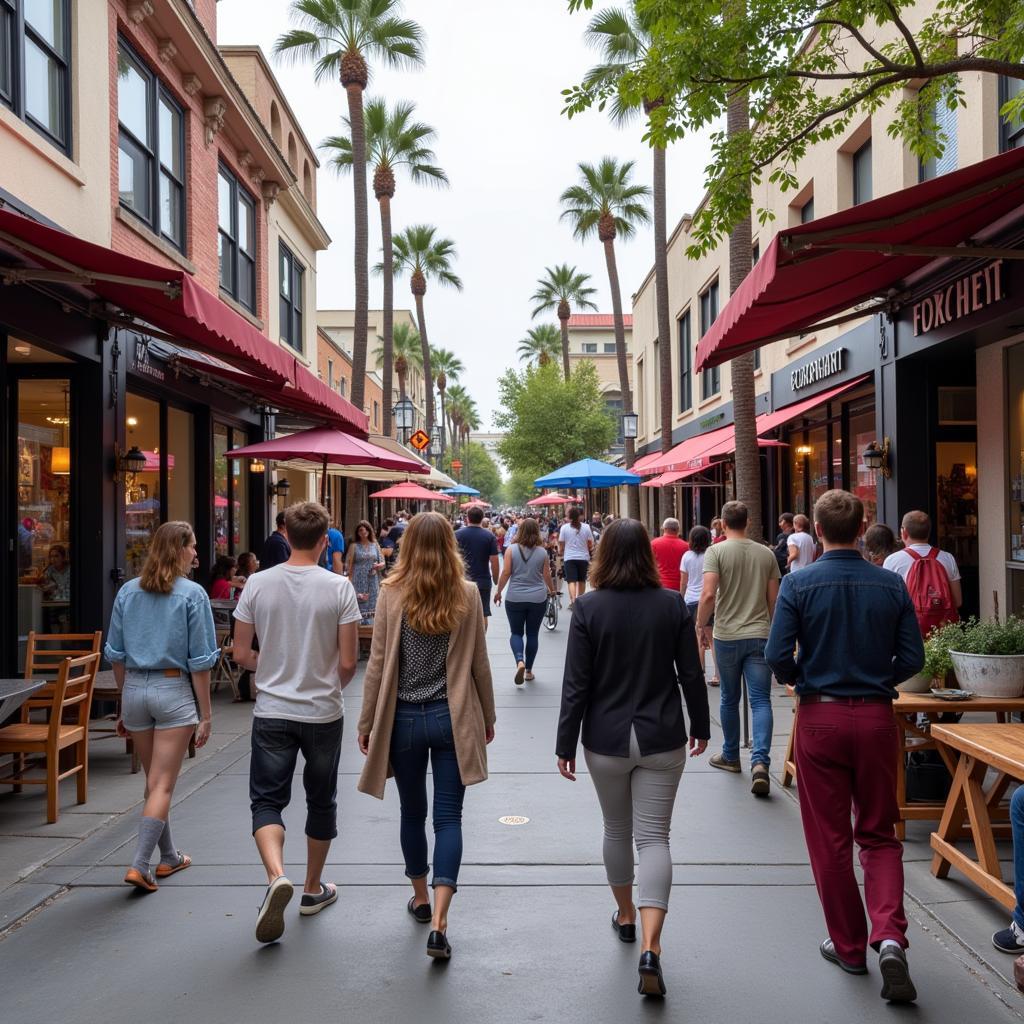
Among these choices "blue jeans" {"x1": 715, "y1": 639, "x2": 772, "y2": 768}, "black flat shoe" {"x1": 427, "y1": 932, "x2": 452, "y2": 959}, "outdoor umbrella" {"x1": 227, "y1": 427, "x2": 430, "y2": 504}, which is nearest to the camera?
"black flat shoe" {"x1": 427, "y1": 932, "x2": 452, "y2": 959}

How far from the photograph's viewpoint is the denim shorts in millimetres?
5164

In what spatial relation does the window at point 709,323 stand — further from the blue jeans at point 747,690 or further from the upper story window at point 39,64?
the blue jeans at point 747,690

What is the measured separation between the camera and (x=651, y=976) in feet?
12.5

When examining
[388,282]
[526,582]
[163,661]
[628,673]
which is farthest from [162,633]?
[388,282]

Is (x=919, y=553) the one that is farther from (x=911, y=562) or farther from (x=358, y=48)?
(x=358, y=48)

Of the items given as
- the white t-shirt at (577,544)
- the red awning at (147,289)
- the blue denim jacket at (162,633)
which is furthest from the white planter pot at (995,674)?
the white t-shirt at (577,544)

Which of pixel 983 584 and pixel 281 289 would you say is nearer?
pixel 983 584

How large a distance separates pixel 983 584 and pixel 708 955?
8.63m

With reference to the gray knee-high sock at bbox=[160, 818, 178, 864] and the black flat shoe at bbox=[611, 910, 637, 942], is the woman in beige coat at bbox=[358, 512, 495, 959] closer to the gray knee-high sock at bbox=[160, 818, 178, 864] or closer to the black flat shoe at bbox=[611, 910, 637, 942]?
the black flat shoe at bbox=[611, 910, 637, 942]

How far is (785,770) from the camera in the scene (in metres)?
6.91

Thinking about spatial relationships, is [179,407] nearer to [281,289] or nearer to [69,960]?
[281,289]

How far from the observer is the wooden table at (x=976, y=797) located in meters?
4.46

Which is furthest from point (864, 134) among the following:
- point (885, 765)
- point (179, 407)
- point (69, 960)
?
point (69, 960)

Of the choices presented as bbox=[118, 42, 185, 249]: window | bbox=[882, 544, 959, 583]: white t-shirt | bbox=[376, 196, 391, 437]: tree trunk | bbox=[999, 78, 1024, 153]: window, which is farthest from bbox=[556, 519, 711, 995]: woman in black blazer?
bbox=[376, 196, 391, 437]: tree trunk
